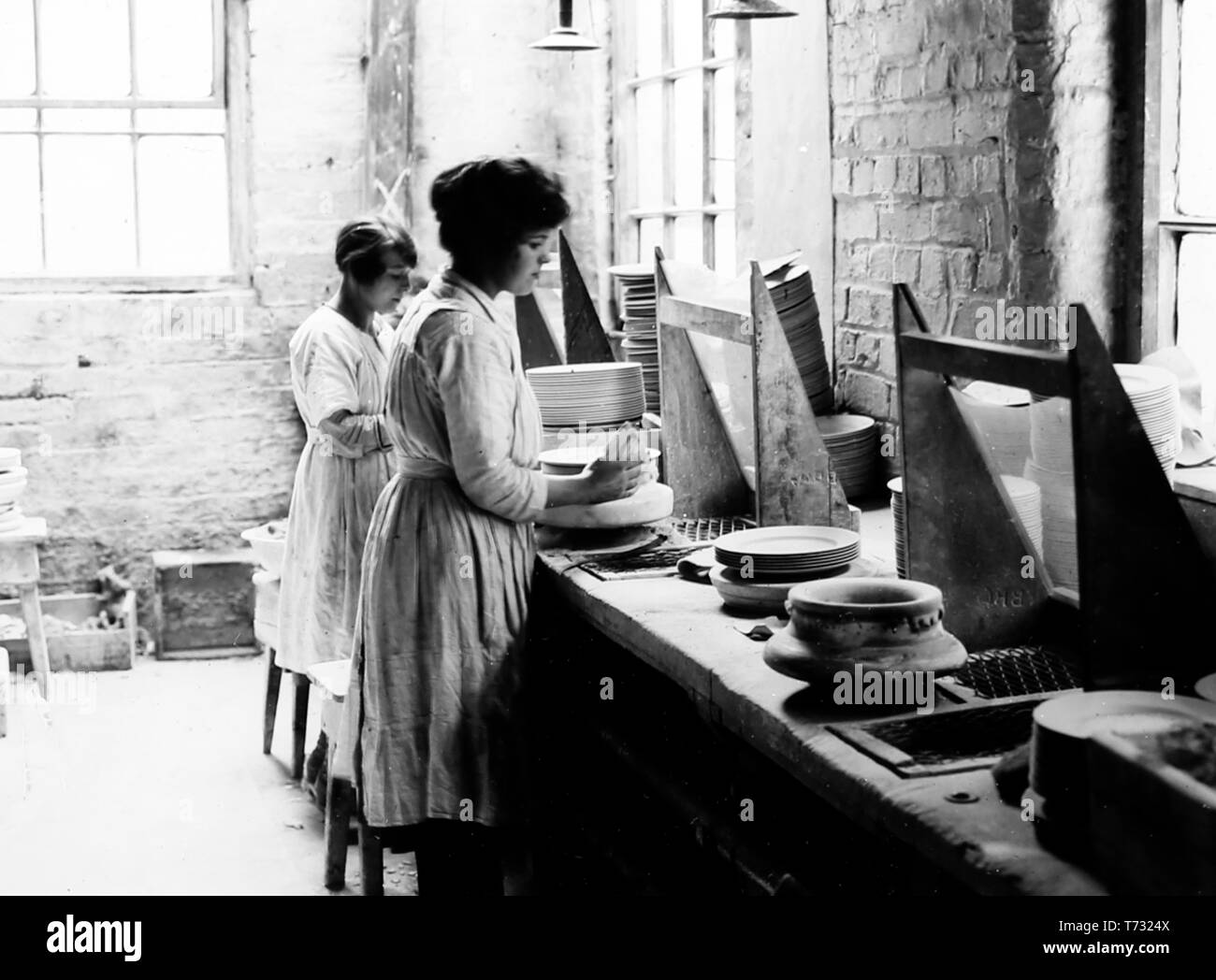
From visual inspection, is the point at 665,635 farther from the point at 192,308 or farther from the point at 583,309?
the point at 192,308

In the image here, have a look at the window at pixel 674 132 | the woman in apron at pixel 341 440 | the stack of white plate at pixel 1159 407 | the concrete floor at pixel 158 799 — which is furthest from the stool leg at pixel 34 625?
the stack of white plate at pixel 1159 407

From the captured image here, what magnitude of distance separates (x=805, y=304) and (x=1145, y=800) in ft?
10.9

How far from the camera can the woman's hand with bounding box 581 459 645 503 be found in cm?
394

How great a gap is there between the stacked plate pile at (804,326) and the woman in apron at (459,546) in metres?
1.25

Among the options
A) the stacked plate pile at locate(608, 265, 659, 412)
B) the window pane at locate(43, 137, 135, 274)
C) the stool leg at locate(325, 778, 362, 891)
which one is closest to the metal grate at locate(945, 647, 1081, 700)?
the stool leg at locate(325, 778, 362, 891)

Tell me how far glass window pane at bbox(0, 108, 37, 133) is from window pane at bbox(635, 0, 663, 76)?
2.93 metres

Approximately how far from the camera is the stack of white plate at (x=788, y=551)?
347 centimetres

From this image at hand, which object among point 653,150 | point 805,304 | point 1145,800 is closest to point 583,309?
point 805,304

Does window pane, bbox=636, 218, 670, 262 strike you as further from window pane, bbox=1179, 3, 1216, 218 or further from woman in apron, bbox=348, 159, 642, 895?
window pane, bbox=1179, 3, 1216, 218

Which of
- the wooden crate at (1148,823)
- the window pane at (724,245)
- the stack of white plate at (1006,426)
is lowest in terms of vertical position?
the wooden crate at (1148,823)

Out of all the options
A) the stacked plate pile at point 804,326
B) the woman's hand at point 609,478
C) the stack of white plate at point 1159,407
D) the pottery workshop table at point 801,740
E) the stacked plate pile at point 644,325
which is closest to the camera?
the pottery workshop table at point 801,740

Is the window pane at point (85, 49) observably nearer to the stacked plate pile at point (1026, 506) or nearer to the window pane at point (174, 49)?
the window pane at point (174, 49)

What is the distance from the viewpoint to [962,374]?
2887mm
